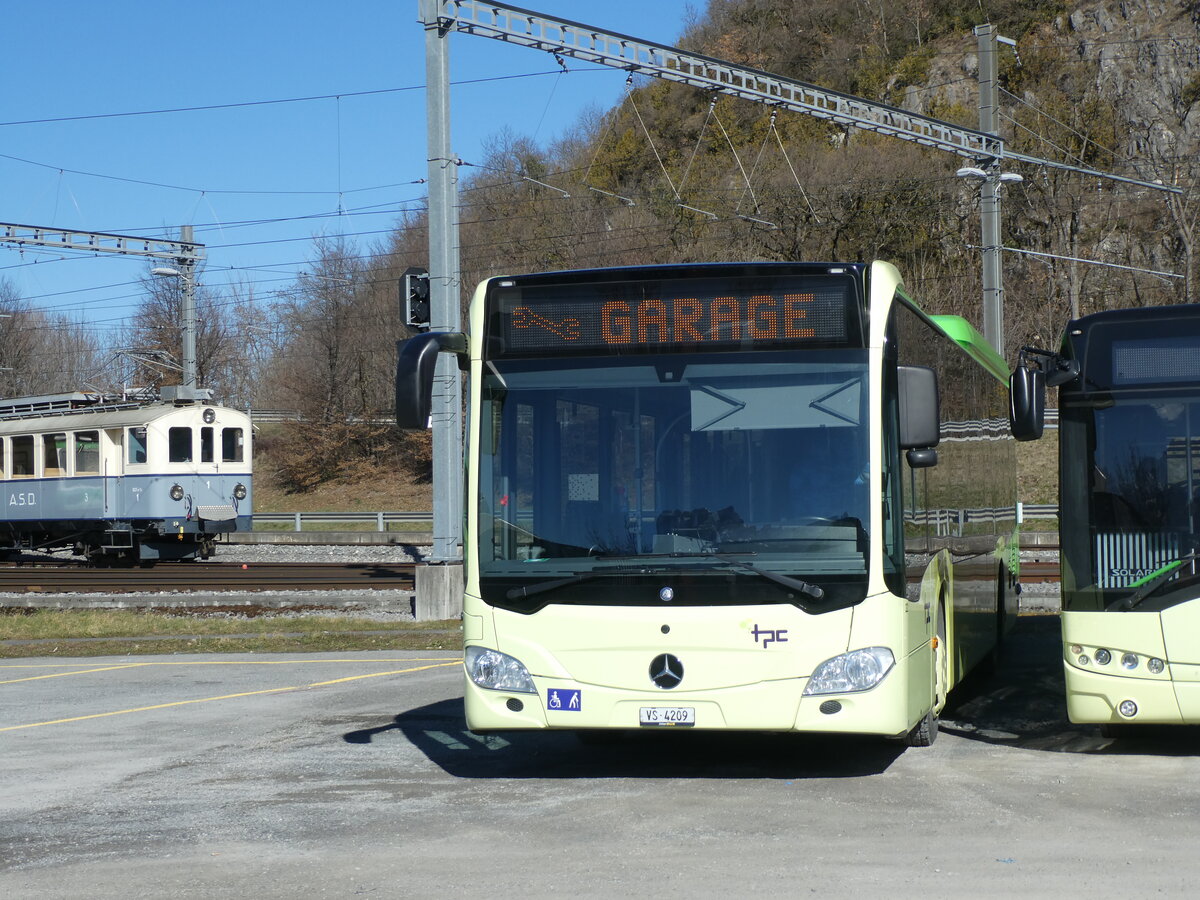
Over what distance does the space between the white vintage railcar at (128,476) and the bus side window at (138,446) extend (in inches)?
0.9

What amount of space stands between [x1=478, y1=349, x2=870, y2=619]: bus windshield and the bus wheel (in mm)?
1789

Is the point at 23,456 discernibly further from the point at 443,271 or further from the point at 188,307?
the point at 443,271

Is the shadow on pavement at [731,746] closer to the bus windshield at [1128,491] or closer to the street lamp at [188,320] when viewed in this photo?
the bus windshield at [1128,491]

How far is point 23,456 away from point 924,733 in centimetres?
3058

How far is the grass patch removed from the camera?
1764cm

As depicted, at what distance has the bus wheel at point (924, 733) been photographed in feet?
30.5

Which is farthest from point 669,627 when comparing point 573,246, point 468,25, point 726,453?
point 573,246

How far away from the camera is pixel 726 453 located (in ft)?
26.7

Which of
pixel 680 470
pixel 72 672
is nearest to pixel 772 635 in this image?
pixel 680 470

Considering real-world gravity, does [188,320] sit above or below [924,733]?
above

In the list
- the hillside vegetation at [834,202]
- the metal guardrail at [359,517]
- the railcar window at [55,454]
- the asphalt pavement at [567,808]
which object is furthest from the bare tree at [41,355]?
the asphalt pavement at [567,808]

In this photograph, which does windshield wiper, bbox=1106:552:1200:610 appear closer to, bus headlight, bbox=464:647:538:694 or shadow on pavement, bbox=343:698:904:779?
shadow on pavement, bbox=343:698:904:779

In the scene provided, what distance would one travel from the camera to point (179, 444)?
1328 inches

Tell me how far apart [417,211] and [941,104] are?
2576cm
